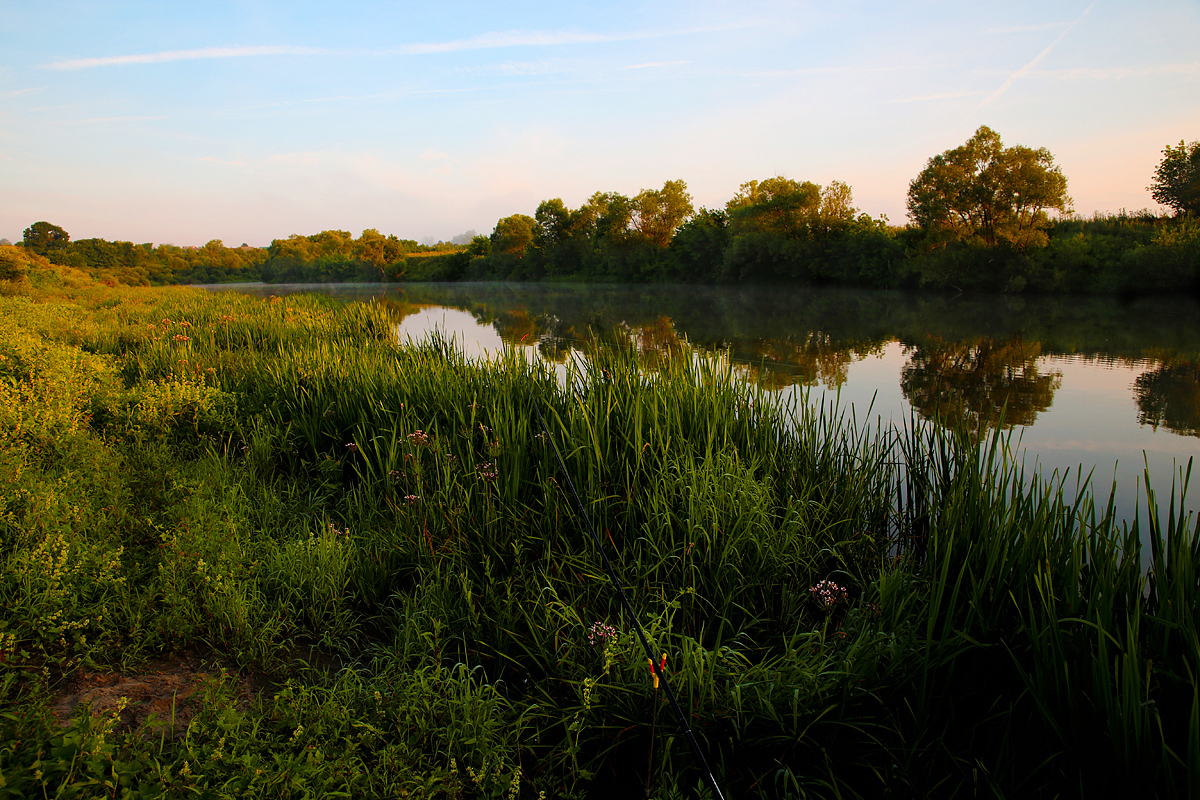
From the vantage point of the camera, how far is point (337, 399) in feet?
16.1

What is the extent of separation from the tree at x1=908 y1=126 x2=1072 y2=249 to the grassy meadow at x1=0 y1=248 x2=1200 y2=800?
26424mm

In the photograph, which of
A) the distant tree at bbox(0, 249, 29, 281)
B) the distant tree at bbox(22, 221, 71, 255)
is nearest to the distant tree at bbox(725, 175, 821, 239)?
the distant tree at bbox(0, 249, 29, 281)

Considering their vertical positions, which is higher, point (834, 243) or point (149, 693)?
point (834, 243)

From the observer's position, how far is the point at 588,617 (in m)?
2.45

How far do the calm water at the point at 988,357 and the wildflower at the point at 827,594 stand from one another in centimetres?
93

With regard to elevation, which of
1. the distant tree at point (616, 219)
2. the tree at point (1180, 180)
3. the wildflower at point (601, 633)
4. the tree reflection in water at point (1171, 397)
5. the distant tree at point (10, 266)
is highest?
the distant tree at point (616, 219)

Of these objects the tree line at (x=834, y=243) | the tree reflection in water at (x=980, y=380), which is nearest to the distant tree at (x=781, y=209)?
the tree line at (x=834, y=243)

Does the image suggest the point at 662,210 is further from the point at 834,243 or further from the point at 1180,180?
the point at 1180,180

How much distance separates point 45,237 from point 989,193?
67.2 m

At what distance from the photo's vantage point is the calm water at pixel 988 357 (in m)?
5.68

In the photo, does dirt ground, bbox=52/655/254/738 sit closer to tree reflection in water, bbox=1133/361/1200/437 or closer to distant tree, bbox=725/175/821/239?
tree reflection in water, bbox=1133/361/1200/437

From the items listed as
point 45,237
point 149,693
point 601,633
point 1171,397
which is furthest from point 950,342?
point 45,237

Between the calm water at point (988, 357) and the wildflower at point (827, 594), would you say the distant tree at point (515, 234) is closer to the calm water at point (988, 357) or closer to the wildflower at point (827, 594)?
the calm water at point (988, 357)

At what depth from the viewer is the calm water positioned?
18.6 feet
